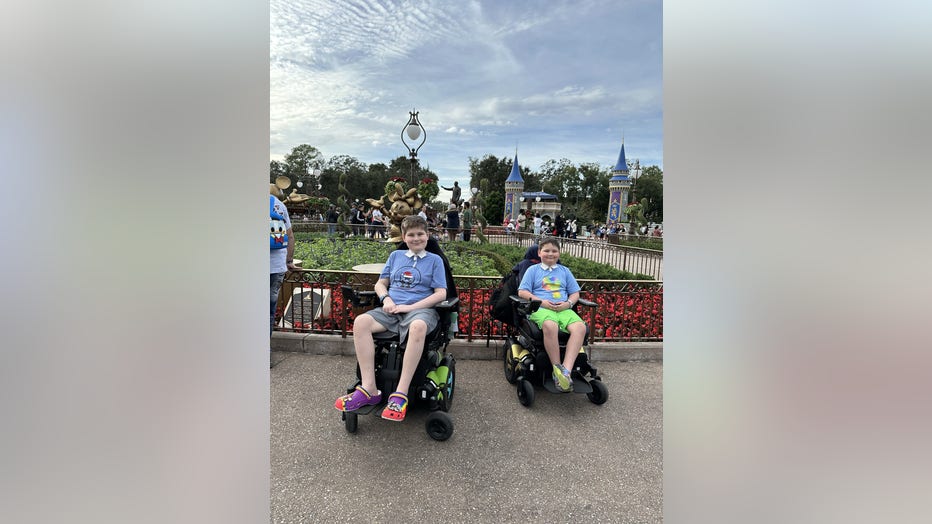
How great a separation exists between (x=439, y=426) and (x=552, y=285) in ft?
5.08

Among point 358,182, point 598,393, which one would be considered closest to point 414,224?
point 598,393

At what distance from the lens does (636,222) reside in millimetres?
22359

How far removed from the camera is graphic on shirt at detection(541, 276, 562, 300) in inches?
141

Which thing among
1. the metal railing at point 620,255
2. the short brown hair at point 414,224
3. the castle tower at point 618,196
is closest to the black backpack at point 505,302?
the short brown hair at point 414,224

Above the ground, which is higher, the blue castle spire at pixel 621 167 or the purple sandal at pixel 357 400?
the blue castle spire at pixel 621 167

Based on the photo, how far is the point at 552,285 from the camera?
359 cm

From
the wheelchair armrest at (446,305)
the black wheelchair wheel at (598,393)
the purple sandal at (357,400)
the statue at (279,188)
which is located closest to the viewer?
the purple sandal at (357,400)

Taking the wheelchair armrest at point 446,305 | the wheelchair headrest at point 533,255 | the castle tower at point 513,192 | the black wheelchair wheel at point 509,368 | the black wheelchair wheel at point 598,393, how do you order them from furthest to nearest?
the castle tower at point 513,192
the wheelchair headrest at point 533,255
the black wheelchair wheel at point 509,368
the black wheelchair wheel at point 598,393
the wheelchair armrest at point 446,305

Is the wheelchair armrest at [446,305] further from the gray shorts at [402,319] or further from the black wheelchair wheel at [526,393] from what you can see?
the black wheelchair wheel at [526,393]

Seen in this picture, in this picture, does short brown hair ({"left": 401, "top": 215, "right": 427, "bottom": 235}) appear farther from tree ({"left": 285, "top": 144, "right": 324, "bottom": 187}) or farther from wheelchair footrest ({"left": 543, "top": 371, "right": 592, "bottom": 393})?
tree ({"left": 285, "top": 144, "right": 324, "bottom": 187})

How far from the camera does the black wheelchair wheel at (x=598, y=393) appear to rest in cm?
331
